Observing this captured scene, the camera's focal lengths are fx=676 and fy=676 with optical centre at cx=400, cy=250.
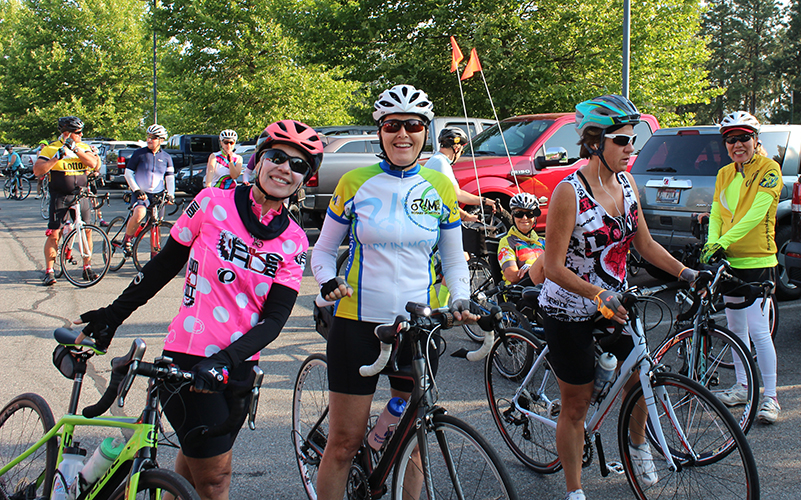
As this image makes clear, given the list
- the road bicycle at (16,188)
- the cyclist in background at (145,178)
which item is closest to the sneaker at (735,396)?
the cyclist in background at (145,178)

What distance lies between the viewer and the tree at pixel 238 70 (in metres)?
28.3

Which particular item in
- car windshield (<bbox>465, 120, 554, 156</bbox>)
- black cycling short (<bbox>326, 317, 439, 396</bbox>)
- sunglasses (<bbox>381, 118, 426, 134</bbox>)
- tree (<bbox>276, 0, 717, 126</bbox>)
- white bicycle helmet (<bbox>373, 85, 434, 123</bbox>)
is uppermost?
tree (<bbox>276, 0, 717, 126</bbox>)

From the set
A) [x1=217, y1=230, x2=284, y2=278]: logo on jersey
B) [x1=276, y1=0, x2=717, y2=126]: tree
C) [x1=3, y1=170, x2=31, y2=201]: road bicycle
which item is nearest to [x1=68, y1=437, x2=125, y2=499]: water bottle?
[x1=217, y1=230, x2=284, y2=278]: logo on jersey

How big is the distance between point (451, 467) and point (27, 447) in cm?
182

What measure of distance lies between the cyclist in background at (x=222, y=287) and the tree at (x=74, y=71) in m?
42.7

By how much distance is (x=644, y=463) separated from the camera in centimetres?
333

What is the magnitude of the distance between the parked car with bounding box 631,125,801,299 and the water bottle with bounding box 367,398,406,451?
6.20m

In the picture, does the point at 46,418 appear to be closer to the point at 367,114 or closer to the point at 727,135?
the point at 727,135

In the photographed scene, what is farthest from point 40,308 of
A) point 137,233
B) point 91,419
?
point 91,419

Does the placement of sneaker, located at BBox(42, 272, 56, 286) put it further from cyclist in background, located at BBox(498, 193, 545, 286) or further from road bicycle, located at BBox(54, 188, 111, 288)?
cyclist in background, located at BBox(498, 193, 545, 286)

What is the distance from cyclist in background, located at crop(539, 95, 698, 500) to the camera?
121 inches

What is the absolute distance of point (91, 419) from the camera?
2516 millimetres

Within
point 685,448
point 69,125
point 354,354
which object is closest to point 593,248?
point 685,448

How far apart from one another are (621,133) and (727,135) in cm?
240
